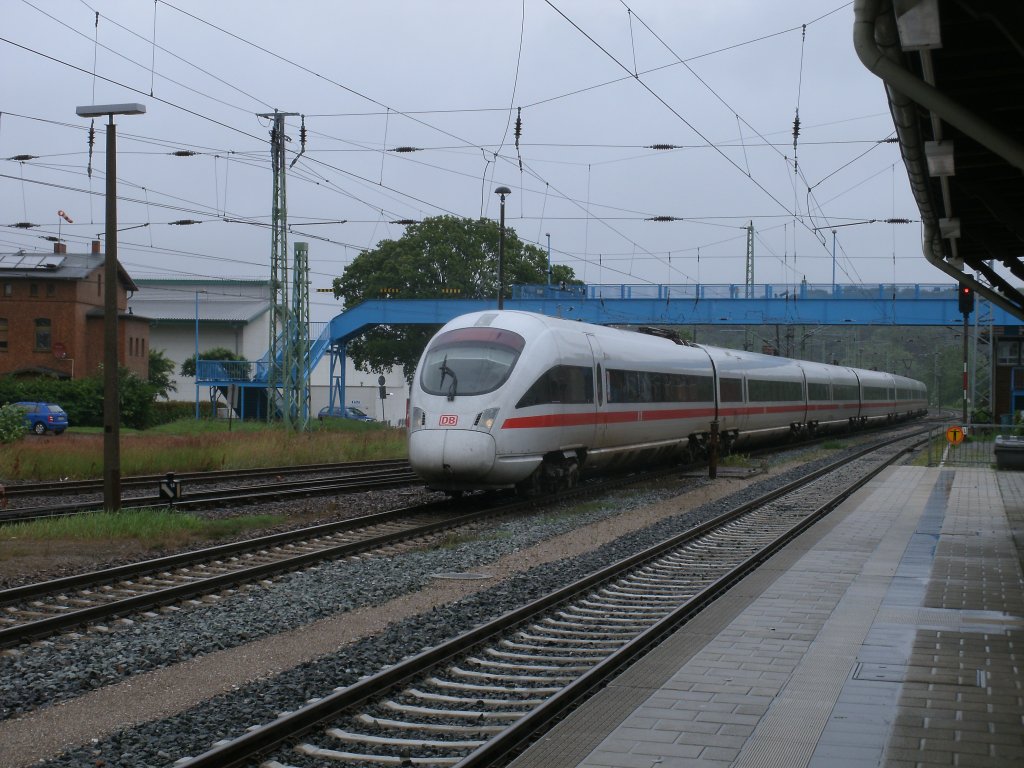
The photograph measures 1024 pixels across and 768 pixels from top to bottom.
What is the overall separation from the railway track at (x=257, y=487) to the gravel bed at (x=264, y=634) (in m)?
5.68

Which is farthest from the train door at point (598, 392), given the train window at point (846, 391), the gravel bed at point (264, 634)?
the train window at point (846, 391)

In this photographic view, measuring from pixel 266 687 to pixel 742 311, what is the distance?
3972 centimetres

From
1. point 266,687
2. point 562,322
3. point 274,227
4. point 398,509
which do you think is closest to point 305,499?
point 398,509

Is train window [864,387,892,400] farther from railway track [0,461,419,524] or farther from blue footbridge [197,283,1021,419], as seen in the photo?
railway track [0,461,419,524]

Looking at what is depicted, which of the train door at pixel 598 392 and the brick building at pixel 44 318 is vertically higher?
the brick building at pixel 44 318

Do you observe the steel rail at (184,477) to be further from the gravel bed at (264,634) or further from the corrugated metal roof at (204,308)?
the corrugated metal roof at (204,308)

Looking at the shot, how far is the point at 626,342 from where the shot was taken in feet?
70.4

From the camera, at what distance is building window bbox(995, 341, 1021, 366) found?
4975cm

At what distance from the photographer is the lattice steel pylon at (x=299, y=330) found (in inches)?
1343

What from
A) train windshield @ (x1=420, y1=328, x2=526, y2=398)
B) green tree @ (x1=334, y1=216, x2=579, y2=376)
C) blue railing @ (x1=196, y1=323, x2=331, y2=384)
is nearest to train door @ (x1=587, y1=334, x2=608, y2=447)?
train windshield @ (x1=420, y1=328, x2=526, y2=398)

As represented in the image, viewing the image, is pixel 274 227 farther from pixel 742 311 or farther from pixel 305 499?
pixel 742 311

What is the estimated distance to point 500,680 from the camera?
23.8 ft

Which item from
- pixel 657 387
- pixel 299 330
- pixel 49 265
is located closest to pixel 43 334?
pixel 49 265

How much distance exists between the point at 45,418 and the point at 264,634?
3587 centimetres
